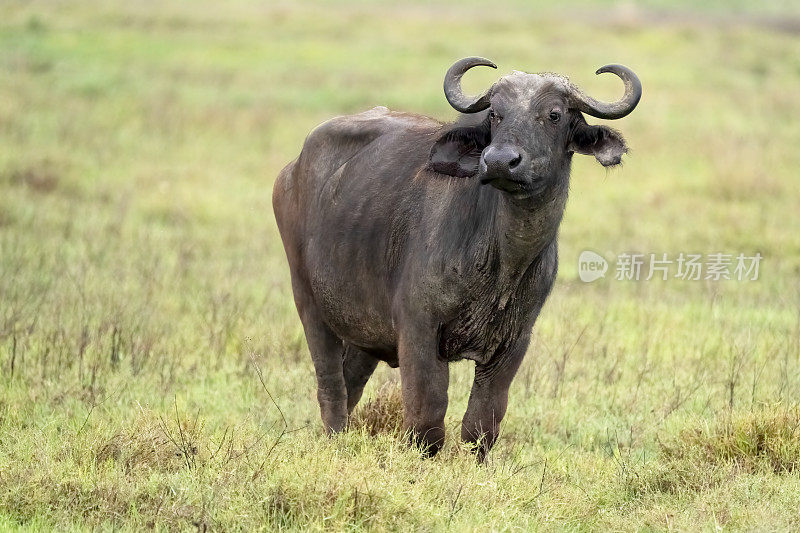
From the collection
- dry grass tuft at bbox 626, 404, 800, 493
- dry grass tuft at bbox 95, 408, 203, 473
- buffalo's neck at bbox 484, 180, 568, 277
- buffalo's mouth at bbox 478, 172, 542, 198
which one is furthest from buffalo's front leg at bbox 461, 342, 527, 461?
dry grass tuft at bbox 95, 408, 203, 473

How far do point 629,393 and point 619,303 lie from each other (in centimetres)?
265

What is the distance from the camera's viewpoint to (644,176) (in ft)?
50.6

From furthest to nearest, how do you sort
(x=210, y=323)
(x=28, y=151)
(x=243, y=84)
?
(x=243, y=84) → (x=28, y=151) → (x=210, y=323)

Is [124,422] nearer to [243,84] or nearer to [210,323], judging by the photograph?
[210,323]

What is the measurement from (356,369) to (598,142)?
2.23m

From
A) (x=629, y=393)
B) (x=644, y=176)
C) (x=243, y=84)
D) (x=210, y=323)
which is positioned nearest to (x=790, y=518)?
(x=629, y=393)

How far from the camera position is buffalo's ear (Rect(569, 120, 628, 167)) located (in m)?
5.22

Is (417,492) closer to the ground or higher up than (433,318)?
closer to the ground

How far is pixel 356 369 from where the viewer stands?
673 centimetres

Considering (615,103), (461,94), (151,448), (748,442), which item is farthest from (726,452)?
(151,448)

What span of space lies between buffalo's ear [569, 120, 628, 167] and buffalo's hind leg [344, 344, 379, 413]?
2078mm

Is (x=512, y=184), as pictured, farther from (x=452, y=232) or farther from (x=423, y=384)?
(x=423, y=384)

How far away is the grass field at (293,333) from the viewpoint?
4.94 meters

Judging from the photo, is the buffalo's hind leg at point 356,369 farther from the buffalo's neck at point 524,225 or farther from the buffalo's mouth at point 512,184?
the buffalo's mouth at point 512,184
